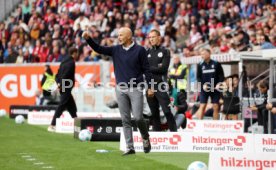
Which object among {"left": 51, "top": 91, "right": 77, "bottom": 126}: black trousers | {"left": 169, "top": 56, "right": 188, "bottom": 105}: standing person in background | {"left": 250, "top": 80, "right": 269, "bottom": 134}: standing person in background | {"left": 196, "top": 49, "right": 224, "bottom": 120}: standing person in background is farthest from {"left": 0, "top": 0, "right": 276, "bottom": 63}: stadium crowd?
{"left": 51, "top": 91, "right": 77, "bottom": 126}: black trousers

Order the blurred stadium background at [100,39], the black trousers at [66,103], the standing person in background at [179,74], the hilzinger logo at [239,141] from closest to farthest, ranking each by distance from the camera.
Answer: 1. the hilzinger logo at [239,141]
2. the black trousers at [66,103]
3. the blurred stadium background at [100,39]
4. the standing person in background at [179,74]

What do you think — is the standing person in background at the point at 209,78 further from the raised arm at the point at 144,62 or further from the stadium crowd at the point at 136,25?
the raised arm at the point at 144,62

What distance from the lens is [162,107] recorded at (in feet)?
53.2

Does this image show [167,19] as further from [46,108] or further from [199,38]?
[46,108]

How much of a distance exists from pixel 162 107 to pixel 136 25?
61.7 ft

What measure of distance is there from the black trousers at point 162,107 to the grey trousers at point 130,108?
1.87 metres

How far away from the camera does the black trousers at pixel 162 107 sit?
16125mm

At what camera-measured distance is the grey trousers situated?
14.1m

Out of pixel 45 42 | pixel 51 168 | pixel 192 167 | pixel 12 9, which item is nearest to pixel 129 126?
pixel 51 168

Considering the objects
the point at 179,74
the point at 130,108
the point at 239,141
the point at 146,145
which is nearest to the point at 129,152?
the point at 146,145

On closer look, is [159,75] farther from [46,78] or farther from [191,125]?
[46,78]

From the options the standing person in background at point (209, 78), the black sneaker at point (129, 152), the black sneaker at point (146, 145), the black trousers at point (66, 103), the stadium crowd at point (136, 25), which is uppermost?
the stadium crowd at point (136, 25)

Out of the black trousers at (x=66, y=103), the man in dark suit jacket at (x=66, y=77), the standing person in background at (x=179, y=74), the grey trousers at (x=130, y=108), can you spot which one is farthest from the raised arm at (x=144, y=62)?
the standing person in background at (x=179, y=74)

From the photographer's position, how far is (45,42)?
36.8m
